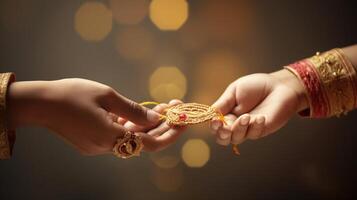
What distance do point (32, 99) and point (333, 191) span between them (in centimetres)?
114

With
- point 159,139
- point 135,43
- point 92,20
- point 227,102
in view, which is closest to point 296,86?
point 227,102

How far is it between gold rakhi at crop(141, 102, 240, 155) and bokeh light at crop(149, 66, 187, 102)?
11.0 inches


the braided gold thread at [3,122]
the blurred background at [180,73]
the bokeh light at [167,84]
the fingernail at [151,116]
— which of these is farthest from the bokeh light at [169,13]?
the braided gold thread at [3,122]

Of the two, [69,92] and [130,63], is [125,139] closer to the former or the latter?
[69,92]

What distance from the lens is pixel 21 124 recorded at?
854mm

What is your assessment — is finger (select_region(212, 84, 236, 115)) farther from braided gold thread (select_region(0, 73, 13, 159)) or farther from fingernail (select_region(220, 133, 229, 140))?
braided gold thread (select_region(0, 73, 13, 159))

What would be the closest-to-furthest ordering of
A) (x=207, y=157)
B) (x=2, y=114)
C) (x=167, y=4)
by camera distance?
(x=2, y=114), (x=167, y=4), (x=207, y=157)

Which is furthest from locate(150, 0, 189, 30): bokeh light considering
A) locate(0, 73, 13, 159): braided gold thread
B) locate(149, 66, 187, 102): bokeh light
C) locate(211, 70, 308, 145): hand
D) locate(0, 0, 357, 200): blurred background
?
locate(0, 73, 13, 159): braided gold thread

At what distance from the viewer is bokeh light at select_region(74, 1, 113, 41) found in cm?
123

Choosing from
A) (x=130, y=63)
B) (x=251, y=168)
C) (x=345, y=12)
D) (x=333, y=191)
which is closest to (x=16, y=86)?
(x=130, y=63)

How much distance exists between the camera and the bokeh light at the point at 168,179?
142 centimetres

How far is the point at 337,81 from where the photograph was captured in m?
1.08

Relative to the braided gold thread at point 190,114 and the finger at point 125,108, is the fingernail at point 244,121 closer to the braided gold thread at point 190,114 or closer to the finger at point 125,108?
the braided gold thread at point 190,114

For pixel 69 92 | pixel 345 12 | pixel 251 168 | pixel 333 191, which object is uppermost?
pixel 345 12
